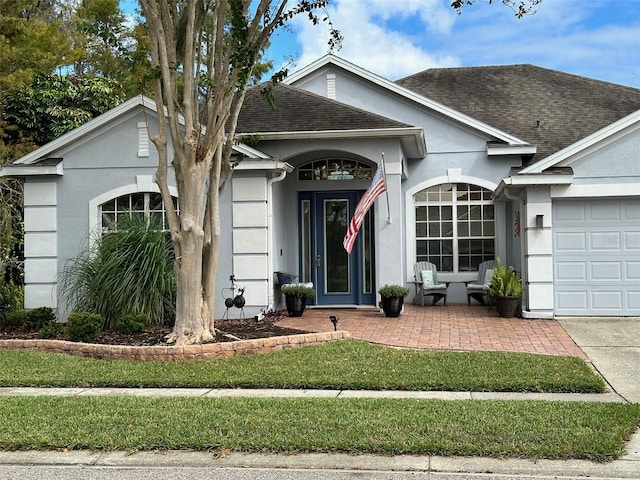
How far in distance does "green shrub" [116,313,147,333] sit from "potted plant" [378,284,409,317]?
4722mm

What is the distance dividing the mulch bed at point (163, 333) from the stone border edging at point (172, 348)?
446 millimetres

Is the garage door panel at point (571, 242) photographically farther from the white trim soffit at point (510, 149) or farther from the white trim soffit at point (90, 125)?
the white trim soffit at point (90, 125)

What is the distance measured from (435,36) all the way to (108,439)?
14631 mm

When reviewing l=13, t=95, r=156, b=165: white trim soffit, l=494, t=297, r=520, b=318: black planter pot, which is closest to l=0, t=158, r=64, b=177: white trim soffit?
l=13, t=95, r=156, b=165: white trim soffit

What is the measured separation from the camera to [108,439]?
19.4ft

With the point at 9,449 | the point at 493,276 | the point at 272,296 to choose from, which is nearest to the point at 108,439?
the point at 9,449

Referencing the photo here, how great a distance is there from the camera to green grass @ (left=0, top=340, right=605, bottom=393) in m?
7.80

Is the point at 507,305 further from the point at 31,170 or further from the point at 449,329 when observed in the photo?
the point at 31,170

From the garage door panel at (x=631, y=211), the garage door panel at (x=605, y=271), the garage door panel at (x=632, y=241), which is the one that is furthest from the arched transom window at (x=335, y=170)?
the garage door panel at (x=632, y=241)

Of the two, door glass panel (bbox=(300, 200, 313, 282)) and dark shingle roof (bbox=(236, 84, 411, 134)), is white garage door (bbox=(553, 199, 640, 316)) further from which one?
door glass panel (bbox=(300, 200, 313, 282))

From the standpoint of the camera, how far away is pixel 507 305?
13438 mm

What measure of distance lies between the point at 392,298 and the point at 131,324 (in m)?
5.01

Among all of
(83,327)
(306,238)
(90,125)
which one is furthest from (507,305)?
(90,125)

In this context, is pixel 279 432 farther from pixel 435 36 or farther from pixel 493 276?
pixel 435 36
